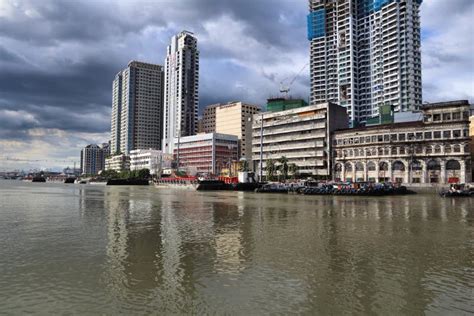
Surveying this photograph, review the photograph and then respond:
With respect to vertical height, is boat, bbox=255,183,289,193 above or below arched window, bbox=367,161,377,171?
below

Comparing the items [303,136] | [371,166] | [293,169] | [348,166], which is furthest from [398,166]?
[303,136]

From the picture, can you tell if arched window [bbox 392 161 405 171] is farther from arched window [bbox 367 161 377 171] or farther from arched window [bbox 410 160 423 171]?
arched window [bbox 367 161 377 171]

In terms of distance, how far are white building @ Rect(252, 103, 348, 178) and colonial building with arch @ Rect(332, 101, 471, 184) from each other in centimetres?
1196

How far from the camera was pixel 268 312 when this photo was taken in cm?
1380

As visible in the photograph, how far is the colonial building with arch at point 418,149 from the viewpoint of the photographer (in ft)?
385

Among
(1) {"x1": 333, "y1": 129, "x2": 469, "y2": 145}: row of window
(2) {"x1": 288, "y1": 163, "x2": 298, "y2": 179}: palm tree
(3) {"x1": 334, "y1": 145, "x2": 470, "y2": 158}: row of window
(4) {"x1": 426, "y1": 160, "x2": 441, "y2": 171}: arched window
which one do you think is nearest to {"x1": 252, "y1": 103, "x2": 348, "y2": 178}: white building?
(2) {"x1": 288, "y1": 163, "x2": 298, "y2": 179}: palm tree

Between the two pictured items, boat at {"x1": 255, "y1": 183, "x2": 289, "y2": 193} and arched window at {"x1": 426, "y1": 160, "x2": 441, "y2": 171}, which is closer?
boat at {"x1": 255, "y1": 183, "x2": 289, "y2": 193}

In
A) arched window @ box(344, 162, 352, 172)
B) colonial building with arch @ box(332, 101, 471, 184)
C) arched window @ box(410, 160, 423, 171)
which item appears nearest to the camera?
colonial building with arch @ box(332, 101, 471, 184)

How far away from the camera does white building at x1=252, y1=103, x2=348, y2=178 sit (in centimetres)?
15312

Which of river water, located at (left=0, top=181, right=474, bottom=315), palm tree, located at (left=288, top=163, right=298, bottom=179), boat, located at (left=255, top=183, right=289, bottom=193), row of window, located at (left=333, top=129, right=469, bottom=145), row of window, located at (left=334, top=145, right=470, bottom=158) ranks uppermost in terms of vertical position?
row of window, located at (left=333, top=129, right=469, bottom=145)

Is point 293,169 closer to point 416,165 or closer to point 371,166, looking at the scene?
point 371,166

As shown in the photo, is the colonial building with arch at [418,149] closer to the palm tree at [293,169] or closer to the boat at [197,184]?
the palm tree at [293,169]

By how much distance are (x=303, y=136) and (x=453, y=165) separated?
59.0 m

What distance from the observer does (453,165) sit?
119 meters
